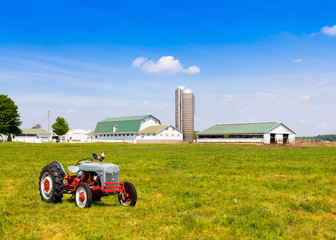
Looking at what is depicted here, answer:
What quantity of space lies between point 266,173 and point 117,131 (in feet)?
316

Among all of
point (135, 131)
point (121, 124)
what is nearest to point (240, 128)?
point (135, 131)

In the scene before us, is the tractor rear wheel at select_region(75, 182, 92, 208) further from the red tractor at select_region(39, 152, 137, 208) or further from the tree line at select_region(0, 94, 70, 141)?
the tree line at select_region(0, 94, 70, 141)

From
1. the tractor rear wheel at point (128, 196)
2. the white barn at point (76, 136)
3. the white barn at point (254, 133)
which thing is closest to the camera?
the tractor rear wheel at point (128, 196)

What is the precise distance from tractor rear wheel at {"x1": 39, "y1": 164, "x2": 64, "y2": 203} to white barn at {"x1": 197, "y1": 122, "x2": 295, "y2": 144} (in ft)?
279

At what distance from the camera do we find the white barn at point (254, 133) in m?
91.6

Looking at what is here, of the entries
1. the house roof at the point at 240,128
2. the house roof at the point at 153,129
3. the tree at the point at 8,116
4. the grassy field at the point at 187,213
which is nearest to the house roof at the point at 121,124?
the house roof at the point at 153,129

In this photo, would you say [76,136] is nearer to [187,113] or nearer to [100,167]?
[187,113]

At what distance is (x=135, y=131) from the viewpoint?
105 metres

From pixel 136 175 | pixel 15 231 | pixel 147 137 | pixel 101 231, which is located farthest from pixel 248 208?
pixel 147 137

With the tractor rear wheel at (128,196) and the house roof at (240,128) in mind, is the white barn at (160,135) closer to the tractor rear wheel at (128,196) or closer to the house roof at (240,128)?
the house roof at (240,128)

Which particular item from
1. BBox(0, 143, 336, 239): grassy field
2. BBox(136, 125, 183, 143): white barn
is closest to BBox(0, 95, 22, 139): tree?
BBox(136, 125, 183, 143): white barn

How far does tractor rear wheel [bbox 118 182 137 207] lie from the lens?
1001 cm

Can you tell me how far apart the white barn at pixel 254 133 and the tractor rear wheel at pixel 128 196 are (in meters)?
84.7

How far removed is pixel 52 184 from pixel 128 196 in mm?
2817
